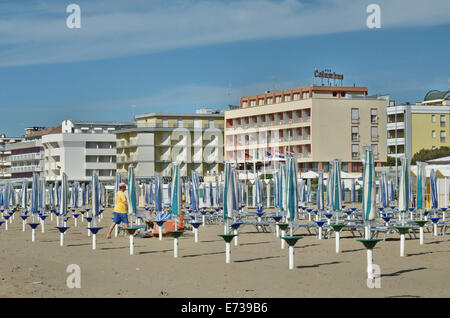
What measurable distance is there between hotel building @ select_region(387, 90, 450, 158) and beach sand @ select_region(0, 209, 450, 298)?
61319 millimetres

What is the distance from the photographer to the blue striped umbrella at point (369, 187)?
15.8 meters

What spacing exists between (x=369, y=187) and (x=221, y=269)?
3.57 meters

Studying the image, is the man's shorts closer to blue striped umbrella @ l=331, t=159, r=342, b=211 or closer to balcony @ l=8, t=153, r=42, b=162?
blue striped umbrella @ l=331, t=159, r=342, b=211

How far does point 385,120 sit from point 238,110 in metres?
17.2

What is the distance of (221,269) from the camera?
16219mm

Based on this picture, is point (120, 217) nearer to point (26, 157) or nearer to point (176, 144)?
point (176, 144)

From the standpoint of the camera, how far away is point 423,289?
41.6 feet

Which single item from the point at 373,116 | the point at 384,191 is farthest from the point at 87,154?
the point at 384,191

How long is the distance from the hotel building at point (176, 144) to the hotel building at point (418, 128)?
21.8 meters

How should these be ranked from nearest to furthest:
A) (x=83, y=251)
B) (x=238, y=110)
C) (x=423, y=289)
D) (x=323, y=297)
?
(x=323, y=297) → (x=423, y=289) → (x=83, y=251) → (x=238, y=110)

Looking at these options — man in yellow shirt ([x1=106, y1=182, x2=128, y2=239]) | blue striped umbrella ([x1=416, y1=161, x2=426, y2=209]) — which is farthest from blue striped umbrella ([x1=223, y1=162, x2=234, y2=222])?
blue striped umbrella ([x1=416, y1=161, x2=426, y2=209])

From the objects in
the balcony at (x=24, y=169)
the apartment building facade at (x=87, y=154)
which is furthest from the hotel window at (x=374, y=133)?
the balcony at (x=24, y=169)
